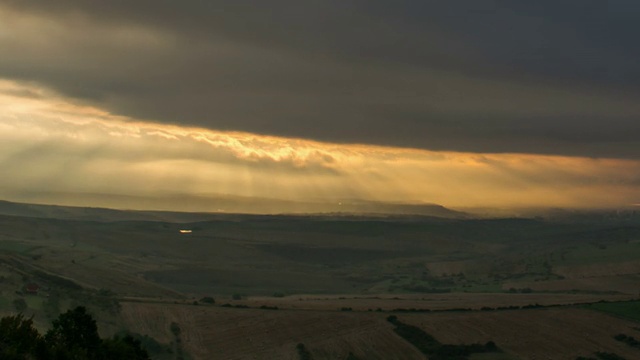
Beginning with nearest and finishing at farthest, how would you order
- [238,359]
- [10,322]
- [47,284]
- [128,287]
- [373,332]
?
[10,322] → [238,359] → [373,332] → [47,284] → [128,287]

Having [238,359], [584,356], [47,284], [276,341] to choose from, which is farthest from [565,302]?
[47,284]

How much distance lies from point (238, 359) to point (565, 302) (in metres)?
95.6

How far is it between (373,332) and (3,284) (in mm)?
59564

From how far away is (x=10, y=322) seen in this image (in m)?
66.3

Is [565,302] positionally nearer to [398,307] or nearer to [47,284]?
[398,307]

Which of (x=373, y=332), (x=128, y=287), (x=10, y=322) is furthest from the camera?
(x=128, y=287)

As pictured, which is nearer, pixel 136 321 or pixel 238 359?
pixel 238 359

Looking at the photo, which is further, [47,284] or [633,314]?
[633,314]

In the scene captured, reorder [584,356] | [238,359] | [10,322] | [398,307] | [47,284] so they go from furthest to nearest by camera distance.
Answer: [398,307] < [47,284] < [584,356] < [238,359] < [10,322]

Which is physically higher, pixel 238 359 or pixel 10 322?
pixel 10 322

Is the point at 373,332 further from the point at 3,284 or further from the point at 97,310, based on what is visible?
the point at 3,284

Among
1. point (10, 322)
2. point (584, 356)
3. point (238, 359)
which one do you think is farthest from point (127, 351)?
point (584, 356)

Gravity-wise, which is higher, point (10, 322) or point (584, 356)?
point (10, 322)

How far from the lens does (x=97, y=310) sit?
13325 cm
